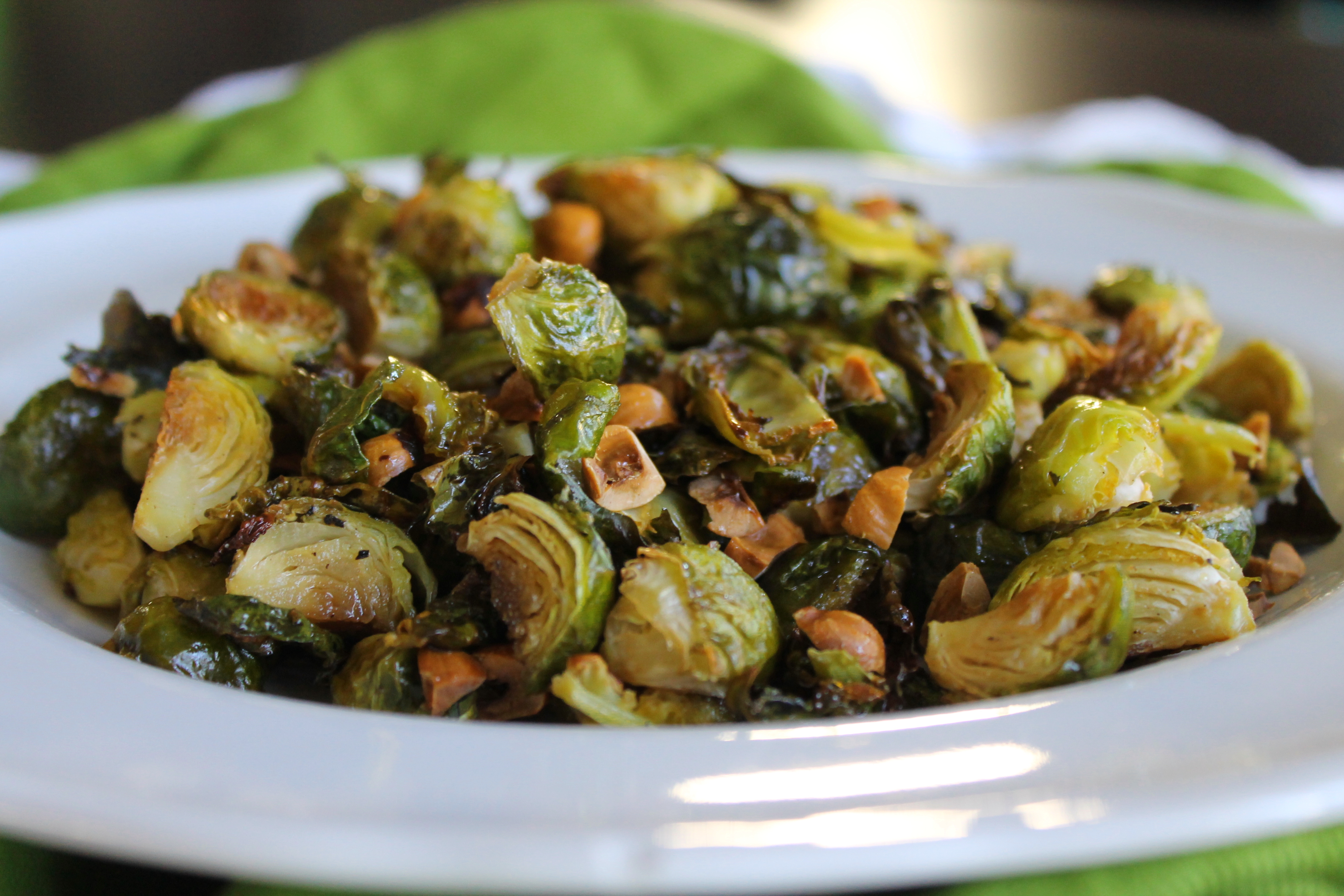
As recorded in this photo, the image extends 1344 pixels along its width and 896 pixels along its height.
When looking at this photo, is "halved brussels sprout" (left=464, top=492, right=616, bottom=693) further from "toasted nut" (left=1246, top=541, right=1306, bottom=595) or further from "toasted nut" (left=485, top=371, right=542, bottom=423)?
"toasted nut" (left=1246, top=541, right=1306, bottom=595)

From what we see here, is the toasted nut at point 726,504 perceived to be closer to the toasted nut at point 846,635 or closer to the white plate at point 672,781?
the toasted nut at point 846,635

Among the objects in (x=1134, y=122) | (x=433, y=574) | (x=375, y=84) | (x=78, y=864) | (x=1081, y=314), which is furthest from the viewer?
(x=1134, y=122)

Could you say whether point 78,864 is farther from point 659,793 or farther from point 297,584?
Result: point 659,793

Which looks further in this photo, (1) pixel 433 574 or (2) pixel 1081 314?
(2) pixel 1081 314

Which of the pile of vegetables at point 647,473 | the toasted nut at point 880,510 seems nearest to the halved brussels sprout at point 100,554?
the pile of vegetables at point 647,473

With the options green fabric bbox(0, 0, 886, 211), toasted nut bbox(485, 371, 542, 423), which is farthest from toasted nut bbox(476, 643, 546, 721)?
green fabric bbox(0, 0, 886, 211)

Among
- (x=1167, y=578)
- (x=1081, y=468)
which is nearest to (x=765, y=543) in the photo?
(x=1081, y=468)

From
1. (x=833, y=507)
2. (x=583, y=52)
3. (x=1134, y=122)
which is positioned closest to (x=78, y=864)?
(x=833, y=507)
